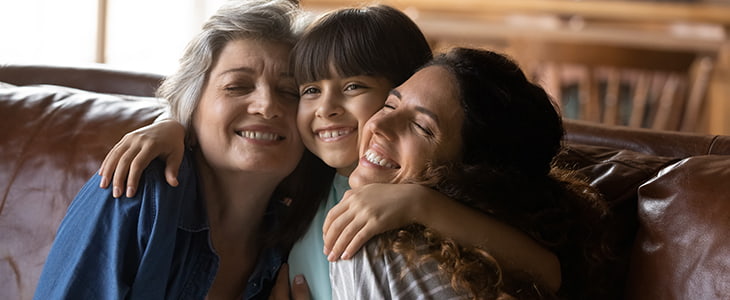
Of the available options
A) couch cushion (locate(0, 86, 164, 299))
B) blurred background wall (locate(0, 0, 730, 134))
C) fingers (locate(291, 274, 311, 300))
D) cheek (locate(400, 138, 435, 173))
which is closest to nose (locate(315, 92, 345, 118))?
cheek (locate(400, 138, 435, 173))

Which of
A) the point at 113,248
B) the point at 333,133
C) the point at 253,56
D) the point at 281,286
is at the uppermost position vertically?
the point at 253,56

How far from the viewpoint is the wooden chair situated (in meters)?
3.84

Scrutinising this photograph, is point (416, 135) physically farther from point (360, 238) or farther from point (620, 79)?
point (620, 79)

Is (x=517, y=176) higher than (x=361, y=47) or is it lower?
lower

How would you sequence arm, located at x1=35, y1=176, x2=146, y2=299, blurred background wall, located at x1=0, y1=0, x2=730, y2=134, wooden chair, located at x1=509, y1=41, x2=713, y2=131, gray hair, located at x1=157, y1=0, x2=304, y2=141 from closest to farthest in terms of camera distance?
arm, located at x1=35, y1=176, x2=146, y2=299
gray hair, located at x1=157, y1=0, x2=304, y2=141
blurred background wall, located at x1=0, y1=0, x2=730, y2=134
wooden chair, located at x1=509, y1=41, x2=713, y2=131

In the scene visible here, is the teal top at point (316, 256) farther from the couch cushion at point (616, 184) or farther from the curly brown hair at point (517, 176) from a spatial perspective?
the couch cushion at point (616, 184)

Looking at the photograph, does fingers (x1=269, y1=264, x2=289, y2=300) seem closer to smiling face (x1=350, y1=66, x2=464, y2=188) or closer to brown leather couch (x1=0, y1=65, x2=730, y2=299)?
smiling face (x1=350, y1=66, x2=464, y2=188)

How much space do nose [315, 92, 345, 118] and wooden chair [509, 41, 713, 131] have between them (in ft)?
7.95

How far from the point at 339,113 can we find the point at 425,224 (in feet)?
1.27

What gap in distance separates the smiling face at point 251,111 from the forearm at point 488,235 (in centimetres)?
43

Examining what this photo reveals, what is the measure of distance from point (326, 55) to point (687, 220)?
0.75 metres

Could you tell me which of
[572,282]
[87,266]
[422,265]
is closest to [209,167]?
[87,266]

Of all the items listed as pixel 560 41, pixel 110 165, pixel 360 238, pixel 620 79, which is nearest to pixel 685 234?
pixel 360 238

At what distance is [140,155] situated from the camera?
5.07 feet
